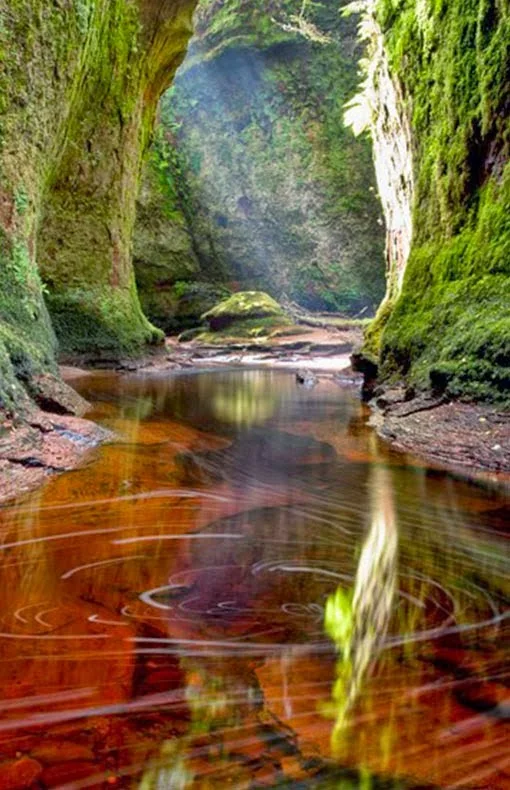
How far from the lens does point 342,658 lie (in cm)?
152

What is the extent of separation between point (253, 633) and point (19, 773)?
723mm

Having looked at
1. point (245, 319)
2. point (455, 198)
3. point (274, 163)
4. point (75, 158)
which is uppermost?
point (274, 163)

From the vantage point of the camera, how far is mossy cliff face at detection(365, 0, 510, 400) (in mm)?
4922

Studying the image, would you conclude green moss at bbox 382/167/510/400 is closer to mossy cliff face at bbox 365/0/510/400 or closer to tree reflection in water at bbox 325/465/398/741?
mossy cliff face at bbox 365/0/510/400

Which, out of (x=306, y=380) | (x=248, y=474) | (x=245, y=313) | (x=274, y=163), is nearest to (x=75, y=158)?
(x=306, y=380)

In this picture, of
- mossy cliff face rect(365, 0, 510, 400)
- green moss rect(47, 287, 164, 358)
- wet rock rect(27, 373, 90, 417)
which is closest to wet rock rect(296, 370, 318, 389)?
mossy cliff face rect(365, 0, 510, 400)

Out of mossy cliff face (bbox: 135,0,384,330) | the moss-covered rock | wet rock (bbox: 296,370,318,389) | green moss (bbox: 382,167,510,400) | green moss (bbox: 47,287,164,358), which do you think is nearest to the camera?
green moss (bbox: 382,167,510,400)

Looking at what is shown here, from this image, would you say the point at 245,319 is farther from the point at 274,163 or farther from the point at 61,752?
the point at 61,752

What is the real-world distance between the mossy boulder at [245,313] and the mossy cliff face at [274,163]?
14.5 feet

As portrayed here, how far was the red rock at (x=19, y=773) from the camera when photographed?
103 cm

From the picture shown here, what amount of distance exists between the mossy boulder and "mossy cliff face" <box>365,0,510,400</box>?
10.0 metres

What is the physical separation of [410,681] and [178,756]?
0.62 m

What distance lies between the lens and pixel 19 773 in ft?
3.49

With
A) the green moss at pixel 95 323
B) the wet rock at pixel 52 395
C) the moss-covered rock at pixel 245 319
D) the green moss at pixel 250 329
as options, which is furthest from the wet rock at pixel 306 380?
the moss-covered rock at pixel 245 319
